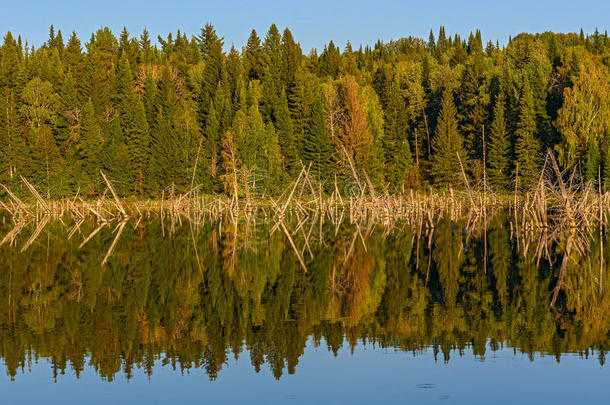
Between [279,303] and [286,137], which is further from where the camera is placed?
[286,137]

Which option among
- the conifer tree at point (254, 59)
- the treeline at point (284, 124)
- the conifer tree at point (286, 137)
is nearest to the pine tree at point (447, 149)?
the treeline at point (284, 124)

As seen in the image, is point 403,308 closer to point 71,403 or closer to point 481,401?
point 481,401

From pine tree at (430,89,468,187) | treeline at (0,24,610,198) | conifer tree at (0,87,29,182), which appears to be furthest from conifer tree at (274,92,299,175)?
conifer tree at (0,87,29,182)

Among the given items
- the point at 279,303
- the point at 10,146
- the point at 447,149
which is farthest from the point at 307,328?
the point at 447,149

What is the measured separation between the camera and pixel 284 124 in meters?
90.7

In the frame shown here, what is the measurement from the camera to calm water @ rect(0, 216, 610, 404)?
12.2m

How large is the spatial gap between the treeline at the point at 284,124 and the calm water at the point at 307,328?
166 ft

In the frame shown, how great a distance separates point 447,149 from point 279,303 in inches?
2847

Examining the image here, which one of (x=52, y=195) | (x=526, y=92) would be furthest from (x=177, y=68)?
(x=526, y=92)

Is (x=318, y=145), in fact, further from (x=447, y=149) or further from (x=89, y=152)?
(x=89, y=152)

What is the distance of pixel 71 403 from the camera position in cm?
1159

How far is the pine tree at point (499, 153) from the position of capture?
273 feet

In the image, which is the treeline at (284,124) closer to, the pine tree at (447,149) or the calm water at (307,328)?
the pine tree at (447,149)

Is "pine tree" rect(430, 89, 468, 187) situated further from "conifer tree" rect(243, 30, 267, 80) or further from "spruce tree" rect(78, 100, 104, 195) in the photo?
"spruce tree" rect(78, 100, 104, 195)
